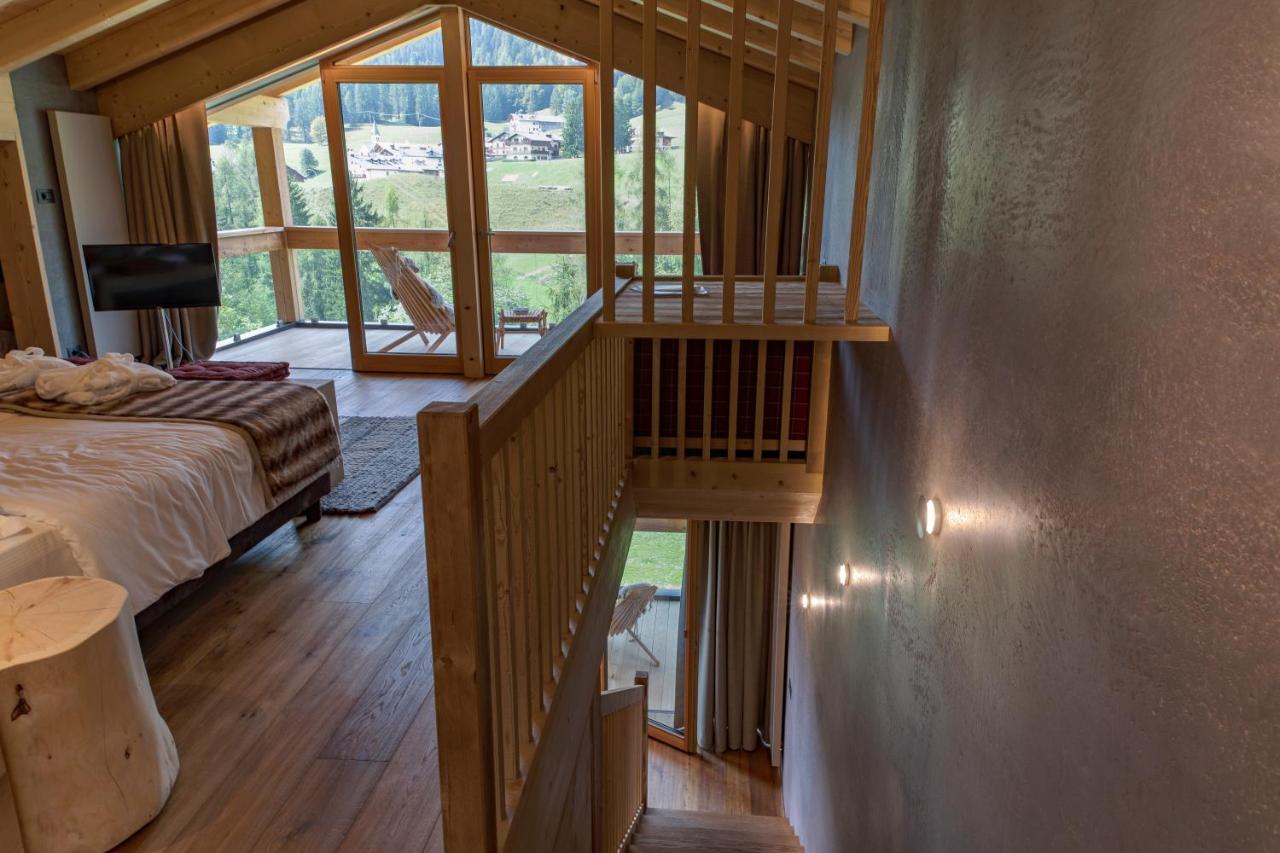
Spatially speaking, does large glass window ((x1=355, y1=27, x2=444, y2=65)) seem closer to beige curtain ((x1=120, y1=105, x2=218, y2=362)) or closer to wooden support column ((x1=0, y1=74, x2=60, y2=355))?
beige curtain ((x1=120, y1=105, x2=218, y2=362))

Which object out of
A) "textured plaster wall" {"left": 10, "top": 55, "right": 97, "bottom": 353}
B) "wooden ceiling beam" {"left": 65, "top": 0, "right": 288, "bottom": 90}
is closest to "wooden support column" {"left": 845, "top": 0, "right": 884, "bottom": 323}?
"wooden ceiling beam" {"left": 65, "top": 0, "right": 288, "bottom": 90}

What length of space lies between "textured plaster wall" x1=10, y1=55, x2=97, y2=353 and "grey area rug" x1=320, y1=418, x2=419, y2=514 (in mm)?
2128

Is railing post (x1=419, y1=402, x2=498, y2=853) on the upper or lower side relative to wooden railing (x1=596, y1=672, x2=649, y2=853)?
upper

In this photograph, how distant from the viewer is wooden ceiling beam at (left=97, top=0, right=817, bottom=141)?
15.6ft

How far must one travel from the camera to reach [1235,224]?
842 mm

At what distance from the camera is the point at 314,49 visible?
5414 millimetres

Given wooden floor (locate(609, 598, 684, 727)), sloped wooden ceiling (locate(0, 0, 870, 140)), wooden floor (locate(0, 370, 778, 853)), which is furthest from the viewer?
wooden floor (locate(609, 598, 684, 727))

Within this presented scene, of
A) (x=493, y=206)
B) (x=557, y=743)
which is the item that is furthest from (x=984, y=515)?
(x=493, y=206)

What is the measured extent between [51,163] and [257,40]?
5.05 feet

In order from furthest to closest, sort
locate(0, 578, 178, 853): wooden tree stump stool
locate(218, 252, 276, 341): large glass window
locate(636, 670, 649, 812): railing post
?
1. locate(218, 252, 276, 341): large glass window
2. locate(636, 670, 649, 812): railing post
3. locate(0, 578, 178, 853): wooden tree stump stool

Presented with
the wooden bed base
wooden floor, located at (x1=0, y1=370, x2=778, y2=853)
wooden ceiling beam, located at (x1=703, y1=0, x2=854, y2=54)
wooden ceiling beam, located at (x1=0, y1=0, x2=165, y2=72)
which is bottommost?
wooden floor, located at (x1=0, y1=370, x2=778, y2=853)

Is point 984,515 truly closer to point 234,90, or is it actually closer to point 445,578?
point 445,578

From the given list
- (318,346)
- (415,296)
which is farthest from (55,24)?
(318,346)

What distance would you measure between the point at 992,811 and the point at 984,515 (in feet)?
1.72
